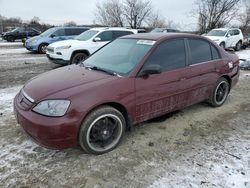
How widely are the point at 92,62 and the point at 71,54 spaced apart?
5.69m

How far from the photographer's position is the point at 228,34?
1709cm

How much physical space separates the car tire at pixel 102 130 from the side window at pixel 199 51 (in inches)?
74.6

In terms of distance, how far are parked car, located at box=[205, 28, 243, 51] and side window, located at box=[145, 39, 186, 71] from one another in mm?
12917

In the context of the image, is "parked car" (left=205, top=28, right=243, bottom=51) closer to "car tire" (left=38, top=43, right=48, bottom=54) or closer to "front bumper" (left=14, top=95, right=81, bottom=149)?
"car tire" (left=38, top=43, right=48, bottom=54)

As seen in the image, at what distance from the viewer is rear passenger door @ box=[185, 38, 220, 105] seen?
180 inches

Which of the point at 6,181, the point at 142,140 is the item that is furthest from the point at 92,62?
the point at 6,181

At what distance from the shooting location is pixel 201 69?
4.72 metres

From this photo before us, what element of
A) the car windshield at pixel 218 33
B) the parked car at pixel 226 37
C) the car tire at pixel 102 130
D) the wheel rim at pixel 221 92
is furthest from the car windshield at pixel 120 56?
the car windshield at pixel 218 33

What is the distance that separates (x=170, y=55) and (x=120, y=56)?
2.76 ft

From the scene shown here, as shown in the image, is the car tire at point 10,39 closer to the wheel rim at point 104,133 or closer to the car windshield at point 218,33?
the car windshield at point 218,33

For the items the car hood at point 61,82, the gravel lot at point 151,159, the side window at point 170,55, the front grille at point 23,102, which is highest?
the side window at point 170,55

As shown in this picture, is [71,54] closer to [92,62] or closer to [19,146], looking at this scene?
[92,62]

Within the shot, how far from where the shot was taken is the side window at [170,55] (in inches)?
160

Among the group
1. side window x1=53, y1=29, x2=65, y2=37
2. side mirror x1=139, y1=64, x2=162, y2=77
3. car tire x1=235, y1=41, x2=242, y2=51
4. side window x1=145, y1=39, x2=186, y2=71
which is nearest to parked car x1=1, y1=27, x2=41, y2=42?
side window x1=53, y1=29, x2=65, y2=37
